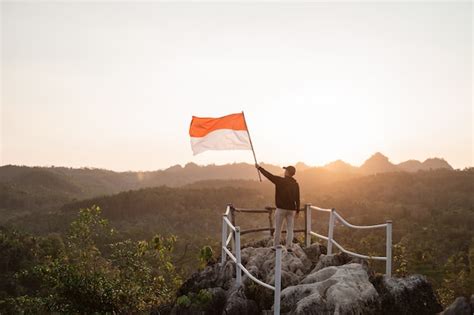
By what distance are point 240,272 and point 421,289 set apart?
405 cm

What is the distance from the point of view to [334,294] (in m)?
9.48

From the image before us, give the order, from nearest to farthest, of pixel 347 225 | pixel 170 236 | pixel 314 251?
pixel 347 225
pixel 314 251
pixel 170 236

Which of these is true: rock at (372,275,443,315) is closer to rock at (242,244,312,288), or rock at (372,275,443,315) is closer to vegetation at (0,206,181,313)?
rock at (242,244,312,288)

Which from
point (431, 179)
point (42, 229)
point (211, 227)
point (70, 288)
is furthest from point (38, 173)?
point (70, 288)

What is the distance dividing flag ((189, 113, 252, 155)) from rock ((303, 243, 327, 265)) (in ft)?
11.4

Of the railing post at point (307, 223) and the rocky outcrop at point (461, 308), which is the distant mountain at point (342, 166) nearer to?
the railing post at point (307, 223)

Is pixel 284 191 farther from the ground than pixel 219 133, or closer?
closer

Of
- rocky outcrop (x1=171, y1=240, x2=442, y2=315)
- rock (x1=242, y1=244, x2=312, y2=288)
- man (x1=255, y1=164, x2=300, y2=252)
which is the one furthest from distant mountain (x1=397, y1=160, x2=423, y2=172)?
rocky outcrop (x1=171, y1=240, x2=442, y2=315)

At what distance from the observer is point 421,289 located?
10133mm

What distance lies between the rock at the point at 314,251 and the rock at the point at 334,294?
247 cm

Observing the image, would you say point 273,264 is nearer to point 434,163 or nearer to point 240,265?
point 240,265

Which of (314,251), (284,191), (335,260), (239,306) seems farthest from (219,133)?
(239,306)

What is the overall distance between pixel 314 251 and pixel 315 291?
3793 mm

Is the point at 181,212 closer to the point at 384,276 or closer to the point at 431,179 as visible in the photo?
the point at 431,179
